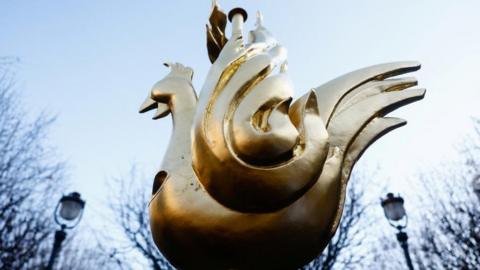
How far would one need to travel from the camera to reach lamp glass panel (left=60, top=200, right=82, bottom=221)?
734 cm

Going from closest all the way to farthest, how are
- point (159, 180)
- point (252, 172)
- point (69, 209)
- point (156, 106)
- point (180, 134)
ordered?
point (252, 172) < point (159, 180) < point (180, 134) < point (156, 106) < point (69, 209)

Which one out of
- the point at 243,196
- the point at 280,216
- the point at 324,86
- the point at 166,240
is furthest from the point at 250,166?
the point at 324,86

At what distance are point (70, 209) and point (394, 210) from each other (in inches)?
247

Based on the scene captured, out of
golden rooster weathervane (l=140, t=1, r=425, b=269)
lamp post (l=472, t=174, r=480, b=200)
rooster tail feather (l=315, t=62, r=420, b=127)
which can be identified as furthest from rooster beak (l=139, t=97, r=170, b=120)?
lamp post (l=472, t=174, r=480, b=200)

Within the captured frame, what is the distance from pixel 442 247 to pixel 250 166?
1128 cm

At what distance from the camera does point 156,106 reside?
2.04 m

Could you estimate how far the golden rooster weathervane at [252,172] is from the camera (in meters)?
1.37

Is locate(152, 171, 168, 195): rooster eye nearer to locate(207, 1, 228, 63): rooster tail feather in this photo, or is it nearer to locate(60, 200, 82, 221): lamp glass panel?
locate(207, 1, 228, 63): rooster tail feather

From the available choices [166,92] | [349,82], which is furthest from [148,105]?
[349,82]

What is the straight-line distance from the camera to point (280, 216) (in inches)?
54.6

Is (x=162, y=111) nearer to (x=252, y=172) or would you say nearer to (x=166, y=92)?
(x=166, y=92)

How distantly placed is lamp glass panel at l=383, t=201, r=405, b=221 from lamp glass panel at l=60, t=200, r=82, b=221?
606cm

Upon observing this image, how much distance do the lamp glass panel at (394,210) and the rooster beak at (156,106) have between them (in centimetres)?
682

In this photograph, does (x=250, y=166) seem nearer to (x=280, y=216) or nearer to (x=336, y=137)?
(x=280, y=216)
